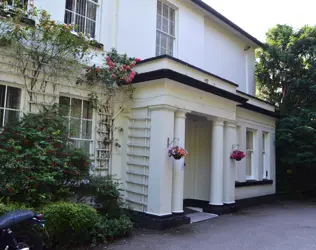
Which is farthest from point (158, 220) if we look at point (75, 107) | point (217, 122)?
point (217, 122)

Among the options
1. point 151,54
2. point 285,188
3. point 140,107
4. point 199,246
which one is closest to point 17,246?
point 199,246

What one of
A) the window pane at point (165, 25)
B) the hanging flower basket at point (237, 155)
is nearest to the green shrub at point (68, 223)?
the hanging flower basket at point (237, 155)

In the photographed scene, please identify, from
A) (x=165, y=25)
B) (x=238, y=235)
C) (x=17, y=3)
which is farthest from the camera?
(x=165, y=25)

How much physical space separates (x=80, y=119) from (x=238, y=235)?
15.3 feet

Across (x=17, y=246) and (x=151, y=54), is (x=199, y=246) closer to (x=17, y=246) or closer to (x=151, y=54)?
(x=17, y=246)

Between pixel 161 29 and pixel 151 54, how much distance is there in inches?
44.9

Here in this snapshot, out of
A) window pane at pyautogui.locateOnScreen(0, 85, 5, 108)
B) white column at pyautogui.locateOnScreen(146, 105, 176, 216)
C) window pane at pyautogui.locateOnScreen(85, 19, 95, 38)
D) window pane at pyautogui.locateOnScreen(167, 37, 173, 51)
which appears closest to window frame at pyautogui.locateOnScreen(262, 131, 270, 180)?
window pane at pyautogui.locateOnScreen(167, 37, 173, 51)

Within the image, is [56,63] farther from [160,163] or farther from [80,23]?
[160,163]

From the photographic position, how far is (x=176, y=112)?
8.04 metres

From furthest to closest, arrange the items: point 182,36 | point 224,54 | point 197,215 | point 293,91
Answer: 1. point 293,91
2. point 224,54
3. point 182,36
4. point 197,215

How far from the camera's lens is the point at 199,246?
614 centimetres

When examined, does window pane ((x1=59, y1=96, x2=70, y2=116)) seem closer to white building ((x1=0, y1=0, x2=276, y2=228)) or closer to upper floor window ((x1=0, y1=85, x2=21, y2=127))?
white building ((x1=0, y1=0, x2=276, y2=228))

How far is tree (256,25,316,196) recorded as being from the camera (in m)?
12.8

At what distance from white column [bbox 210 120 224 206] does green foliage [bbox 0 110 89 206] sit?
4.27 m
